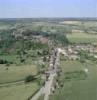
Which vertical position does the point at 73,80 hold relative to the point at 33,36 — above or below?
below

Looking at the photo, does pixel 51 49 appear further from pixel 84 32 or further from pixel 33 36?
pixel 84 32

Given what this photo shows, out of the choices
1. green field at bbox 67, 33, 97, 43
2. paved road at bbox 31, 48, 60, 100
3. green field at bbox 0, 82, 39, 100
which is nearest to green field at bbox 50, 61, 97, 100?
paved road at bbox 31, 48, 60, 100

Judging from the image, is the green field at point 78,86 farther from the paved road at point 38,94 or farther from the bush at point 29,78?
the bush at point 29,78

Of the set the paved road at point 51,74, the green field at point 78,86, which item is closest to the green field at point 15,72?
the paved road at point 51,74

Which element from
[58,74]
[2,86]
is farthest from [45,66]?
[2,86]

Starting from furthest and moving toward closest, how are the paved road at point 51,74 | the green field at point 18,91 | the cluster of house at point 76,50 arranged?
the cluster of house at point 76,50, the paved road at point 51,74, the green field at point 18,91

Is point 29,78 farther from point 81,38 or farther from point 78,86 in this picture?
point 81,38
